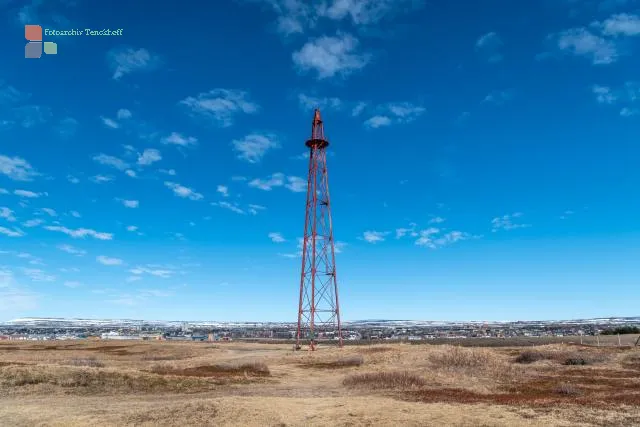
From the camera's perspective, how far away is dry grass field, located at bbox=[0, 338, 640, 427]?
1717 cm

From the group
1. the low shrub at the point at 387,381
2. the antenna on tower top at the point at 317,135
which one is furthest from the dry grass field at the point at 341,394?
the antenna on tower top at the point at 317,135

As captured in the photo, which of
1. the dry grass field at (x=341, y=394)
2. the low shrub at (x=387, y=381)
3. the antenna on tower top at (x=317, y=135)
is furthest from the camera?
the antenna on tower top at (x=317, y=135)

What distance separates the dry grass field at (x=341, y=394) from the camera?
676 inches

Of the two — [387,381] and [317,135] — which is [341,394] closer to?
[387,381]

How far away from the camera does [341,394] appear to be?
23906 millimetres

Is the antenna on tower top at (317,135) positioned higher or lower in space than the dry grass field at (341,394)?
higher

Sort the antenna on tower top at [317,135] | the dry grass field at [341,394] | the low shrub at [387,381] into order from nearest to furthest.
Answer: the dry grass field at [341,394] → the low shrub at [387,381] → the antenna on tower top at [317,135]

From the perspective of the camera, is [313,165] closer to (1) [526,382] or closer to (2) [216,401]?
(1) [526,382]

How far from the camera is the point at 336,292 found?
56.2m

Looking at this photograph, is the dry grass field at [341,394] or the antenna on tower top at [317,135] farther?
the antenna on tower top at [317,135]

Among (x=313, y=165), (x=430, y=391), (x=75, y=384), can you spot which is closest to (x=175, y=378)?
(x=75, y=384)

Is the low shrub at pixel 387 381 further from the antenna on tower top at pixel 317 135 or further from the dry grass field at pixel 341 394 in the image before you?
the antenna on tower top at pixel 317 135

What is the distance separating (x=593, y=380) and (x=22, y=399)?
29.4 meters

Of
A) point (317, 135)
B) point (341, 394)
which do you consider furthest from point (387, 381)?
point (317, 135)
